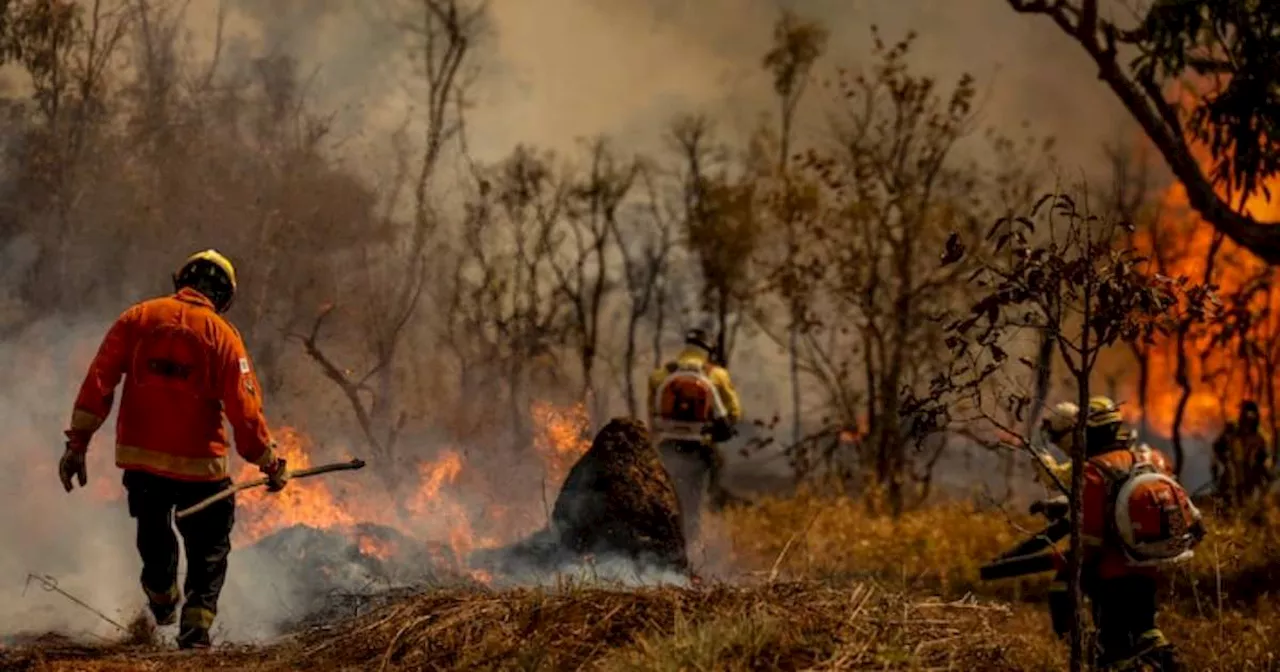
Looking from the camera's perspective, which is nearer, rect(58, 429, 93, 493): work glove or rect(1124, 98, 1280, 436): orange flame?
rect(58, 429, 93, 493): work glove

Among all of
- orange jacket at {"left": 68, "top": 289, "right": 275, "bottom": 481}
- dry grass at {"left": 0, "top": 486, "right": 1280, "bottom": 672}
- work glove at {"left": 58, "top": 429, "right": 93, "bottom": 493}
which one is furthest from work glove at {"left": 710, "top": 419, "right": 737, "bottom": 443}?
work glove at {"left": 58, "top": 429, "right": 93, "bottom": 493}

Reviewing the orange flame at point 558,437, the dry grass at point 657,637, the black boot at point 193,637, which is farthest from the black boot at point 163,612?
the orange flame at point 558,437

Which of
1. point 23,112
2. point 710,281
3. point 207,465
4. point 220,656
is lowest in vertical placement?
point 220,656

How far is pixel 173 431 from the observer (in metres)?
5.39

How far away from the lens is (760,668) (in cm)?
350

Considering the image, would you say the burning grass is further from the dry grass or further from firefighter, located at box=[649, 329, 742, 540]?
firefighter, located at box=[649, 329, 742, 540]

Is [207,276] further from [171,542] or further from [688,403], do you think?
[688,403]

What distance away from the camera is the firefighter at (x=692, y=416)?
10.5 meters

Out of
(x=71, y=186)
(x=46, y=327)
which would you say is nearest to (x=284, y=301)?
(x=71, y=186)

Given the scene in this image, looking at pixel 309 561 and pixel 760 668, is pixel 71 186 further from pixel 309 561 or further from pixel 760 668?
Result: pixel 760 668

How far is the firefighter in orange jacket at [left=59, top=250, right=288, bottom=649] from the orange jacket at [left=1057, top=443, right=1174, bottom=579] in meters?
3.83

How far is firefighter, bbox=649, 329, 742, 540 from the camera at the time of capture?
34.3 ft

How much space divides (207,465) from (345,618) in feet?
3.51

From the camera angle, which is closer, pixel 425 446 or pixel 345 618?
pixel 345 618
